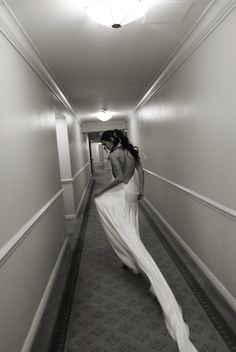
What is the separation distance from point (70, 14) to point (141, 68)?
165 cm

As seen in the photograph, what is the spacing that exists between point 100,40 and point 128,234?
1863 millimetres

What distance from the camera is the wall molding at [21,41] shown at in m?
1.79

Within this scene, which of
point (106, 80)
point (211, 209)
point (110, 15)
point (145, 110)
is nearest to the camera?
point (110, 15)

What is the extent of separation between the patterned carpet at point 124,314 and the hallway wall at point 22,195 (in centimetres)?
35

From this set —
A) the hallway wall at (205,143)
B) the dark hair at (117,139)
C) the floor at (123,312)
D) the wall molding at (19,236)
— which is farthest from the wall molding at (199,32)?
the floor at (123,312)

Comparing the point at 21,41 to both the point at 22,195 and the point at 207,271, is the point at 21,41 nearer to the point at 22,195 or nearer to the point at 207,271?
the point at 22,195

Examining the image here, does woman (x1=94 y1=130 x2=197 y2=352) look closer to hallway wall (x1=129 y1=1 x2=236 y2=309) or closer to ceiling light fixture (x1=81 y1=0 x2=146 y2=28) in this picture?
hallway wall (x1=129 y1=1 x2=236 y2=309)

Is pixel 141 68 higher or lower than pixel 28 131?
higher

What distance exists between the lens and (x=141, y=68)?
3.44 metres

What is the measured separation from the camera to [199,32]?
2.30m

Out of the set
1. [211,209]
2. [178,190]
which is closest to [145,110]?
[178,190]

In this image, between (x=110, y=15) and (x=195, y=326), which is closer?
(x=110, y=15)

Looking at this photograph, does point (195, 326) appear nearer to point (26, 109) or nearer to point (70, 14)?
point (26, 109)

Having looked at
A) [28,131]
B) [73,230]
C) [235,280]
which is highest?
[28,131]
